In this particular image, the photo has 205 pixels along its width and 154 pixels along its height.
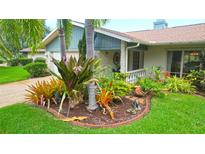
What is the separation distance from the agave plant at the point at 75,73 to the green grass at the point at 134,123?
41.5 inches

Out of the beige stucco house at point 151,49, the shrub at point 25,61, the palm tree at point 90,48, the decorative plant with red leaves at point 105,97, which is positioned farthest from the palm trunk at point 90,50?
the shrub at point 25,61

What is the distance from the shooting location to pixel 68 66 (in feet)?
18.3

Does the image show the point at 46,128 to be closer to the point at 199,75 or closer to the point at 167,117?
the point at 167,117

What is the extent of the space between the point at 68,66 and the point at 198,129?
4279mm

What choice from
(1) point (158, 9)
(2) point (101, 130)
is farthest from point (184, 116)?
(1) point (158, 9)

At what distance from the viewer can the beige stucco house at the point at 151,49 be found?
9.63 metres

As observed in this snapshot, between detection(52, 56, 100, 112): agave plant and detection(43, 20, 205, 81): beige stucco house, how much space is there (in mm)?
4122

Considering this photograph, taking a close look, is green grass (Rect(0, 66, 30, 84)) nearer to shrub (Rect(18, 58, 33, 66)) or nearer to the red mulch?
shrub (Rect(18, 58, 33, 66))

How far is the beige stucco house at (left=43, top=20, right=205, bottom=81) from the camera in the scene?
9633 millimetres

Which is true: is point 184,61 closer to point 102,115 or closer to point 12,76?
point 102,115

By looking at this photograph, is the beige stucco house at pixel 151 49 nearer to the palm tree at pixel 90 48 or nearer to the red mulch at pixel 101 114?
the palm tree at pixel 90 48

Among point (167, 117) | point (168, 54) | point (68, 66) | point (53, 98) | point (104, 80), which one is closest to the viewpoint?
point (167, 117)

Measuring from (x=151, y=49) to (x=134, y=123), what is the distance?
819 centimetres

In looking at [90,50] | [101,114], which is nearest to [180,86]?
[101,114]
